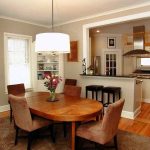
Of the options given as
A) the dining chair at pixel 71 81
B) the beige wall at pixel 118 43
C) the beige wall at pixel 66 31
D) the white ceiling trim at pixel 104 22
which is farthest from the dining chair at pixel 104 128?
the beige wall at pixel 118 43

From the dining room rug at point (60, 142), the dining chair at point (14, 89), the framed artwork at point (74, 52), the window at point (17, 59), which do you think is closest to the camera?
the dining room rug at point (60, 142)

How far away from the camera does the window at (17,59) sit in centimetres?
500

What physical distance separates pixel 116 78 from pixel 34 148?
2.57 metres

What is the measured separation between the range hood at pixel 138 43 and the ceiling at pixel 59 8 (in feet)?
7.58

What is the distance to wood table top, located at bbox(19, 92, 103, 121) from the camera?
2.33 metres

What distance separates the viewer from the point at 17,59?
5281mm

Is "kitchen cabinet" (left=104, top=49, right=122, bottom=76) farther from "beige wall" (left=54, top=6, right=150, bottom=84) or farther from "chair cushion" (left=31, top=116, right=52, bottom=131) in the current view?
"chair cushion" (left=31, top=116, right=52, bottom=131)

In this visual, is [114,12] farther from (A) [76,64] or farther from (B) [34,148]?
(B) [34,148]

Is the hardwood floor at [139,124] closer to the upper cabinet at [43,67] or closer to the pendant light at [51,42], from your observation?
the pendant light at [51,42]

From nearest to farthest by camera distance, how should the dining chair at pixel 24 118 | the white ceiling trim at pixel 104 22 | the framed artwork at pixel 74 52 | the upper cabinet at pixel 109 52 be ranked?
the dining chair at pixel 24 118 < the white ceiling trim at pixel 104 22 < the framed artwork at pixel 74 52 < the upper cabinet at pixel 109 52

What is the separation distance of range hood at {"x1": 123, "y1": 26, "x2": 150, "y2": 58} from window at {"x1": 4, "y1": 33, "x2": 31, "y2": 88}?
3673 millimetres

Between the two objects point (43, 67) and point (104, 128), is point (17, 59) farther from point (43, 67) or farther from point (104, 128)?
point (104, 128)

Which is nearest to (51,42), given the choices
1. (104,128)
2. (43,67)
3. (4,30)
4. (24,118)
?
(24,118)

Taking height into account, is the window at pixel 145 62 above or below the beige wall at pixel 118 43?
below
